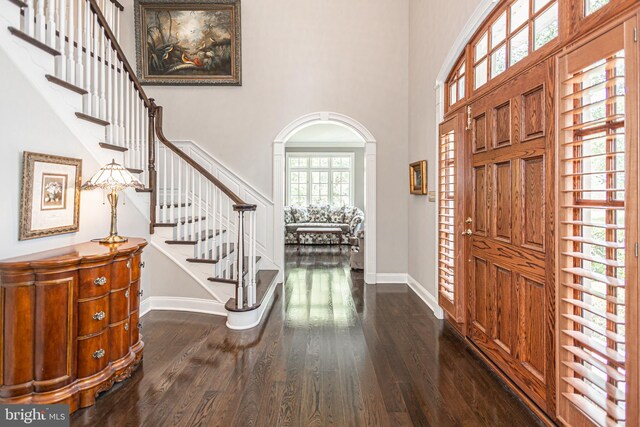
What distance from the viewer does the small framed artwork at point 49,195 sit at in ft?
7.04

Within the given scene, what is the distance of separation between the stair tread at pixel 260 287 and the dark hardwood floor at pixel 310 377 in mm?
210

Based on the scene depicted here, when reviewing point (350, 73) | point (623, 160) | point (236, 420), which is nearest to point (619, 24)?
point (623, 160)

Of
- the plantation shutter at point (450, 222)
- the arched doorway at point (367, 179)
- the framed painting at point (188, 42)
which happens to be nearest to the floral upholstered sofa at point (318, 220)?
the arched doorway at point (367, 179)

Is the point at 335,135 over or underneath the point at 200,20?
underneath

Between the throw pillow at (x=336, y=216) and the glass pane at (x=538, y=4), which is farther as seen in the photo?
the throw pillow at (x=336, y=216)

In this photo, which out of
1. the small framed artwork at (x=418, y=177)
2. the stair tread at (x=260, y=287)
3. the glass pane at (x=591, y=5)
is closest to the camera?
the glass pane at (x=591, y=5)

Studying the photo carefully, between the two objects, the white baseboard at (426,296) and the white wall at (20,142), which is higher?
the white wall at (20,142)

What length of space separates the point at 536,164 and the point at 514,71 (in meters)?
0.66

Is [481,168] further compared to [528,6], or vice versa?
[481,168]

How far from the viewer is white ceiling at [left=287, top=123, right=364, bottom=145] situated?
8.63 meters

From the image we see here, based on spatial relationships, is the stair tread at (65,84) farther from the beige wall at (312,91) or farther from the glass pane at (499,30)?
the glass pane at (499,30)

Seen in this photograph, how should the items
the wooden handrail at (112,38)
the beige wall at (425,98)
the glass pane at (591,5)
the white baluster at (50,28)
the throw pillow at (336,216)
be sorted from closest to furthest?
the glass pane at (591,5), the white baluster at (50,28), the wooden handrail at (112,38), the beige wall at (425,98), the throw pillow at (336,216)

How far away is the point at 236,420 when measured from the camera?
6.31 feet

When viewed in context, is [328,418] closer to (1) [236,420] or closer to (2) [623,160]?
(1) [236,420]
